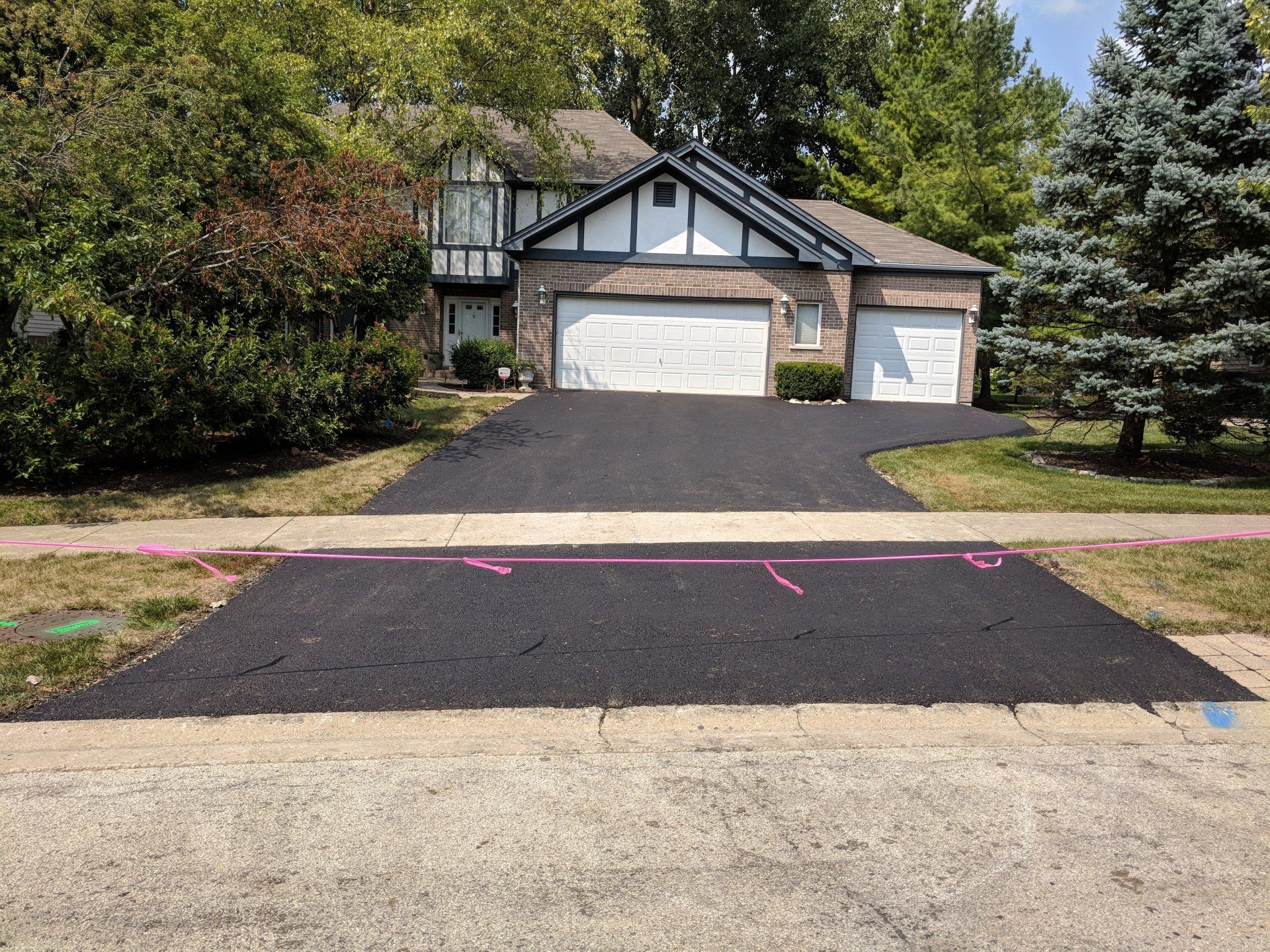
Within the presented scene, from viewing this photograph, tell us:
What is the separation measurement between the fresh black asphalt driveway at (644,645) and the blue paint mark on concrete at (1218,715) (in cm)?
14

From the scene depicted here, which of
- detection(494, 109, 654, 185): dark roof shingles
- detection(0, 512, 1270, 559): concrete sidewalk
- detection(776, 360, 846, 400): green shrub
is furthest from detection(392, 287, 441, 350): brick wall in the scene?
detection(0, 512, 1270, 559): concrete sidewalk

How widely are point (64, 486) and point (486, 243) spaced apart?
15470 millimetres

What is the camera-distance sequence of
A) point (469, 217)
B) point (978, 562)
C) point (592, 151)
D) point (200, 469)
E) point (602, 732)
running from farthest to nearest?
1. point (469, 217)
2. point (592, 151)
3. point (200, 469)
4. point (978, 562)
5. point (602, 732)

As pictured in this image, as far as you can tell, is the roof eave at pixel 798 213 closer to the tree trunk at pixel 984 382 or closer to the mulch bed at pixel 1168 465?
the tree trunk at pixel 984 382

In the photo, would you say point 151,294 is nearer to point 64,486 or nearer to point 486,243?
point 64,486

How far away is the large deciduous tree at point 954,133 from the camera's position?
2530cm

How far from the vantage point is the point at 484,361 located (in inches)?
882

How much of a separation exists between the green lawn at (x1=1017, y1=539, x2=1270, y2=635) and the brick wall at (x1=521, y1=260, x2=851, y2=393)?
14078 mm

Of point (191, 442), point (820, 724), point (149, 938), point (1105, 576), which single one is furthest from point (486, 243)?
point (149, 938)

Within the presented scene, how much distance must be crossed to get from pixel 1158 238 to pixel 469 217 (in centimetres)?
1742

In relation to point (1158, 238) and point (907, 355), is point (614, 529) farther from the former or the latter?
point (907, 355)

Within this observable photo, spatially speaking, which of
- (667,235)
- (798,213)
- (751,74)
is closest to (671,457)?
(667,235)

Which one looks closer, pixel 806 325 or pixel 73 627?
pixel 73 627

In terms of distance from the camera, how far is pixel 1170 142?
1294 centimetres
